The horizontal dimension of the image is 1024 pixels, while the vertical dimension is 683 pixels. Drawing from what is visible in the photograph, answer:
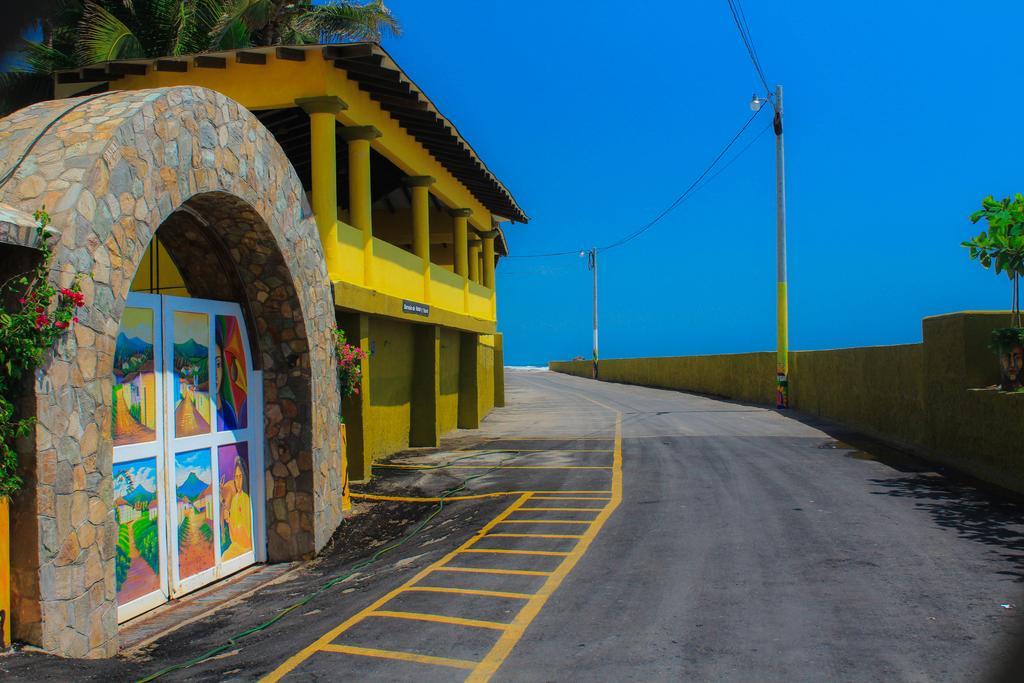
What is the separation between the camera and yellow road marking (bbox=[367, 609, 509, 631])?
669 cm

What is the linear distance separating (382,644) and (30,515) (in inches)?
109

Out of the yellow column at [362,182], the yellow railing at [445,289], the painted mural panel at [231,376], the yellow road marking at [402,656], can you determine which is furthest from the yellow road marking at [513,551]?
the yellow railing at [445,289]

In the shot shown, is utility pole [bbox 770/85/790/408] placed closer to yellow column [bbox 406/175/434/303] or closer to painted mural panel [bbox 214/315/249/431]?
yellow column [bbox 406/175/434/303]

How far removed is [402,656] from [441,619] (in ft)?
2.77

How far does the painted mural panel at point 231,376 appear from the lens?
31.1 ft

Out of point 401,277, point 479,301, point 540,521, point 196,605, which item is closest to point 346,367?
point 540,521

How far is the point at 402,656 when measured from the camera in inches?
240

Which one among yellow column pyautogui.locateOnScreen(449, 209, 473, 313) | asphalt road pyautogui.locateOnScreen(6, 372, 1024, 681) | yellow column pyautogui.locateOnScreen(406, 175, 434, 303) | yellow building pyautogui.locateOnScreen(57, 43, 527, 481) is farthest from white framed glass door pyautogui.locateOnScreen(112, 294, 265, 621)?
yellow column pyautogui.locateOnScreen(449, 209, 473, 313)

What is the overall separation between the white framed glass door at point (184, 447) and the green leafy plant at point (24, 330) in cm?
164

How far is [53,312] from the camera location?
6.07 meters

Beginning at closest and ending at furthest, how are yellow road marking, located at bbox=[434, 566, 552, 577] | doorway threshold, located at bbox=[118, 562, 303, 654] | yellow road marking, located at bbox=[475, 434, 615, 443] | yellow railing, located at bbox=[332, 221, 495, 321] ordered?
1. doorway threshold, located at bbox=[118, 562, 303, 654]
2. yellow road marking, located at bbox=[434, 566, 552, 577]
3. yellow railing, located at bbox=[332, 221, 495, 321]
4. yellow road marking, located at bbox=[475, 434, 615, 443]

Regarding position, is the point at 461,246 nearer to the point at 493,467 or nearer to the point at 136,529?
the point at 493,467

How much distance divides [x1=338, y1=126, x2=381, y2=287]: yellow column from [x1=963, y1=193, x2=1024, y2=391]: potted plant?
10262mm

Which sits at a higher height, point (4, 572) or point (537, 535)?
point (4, 572)
